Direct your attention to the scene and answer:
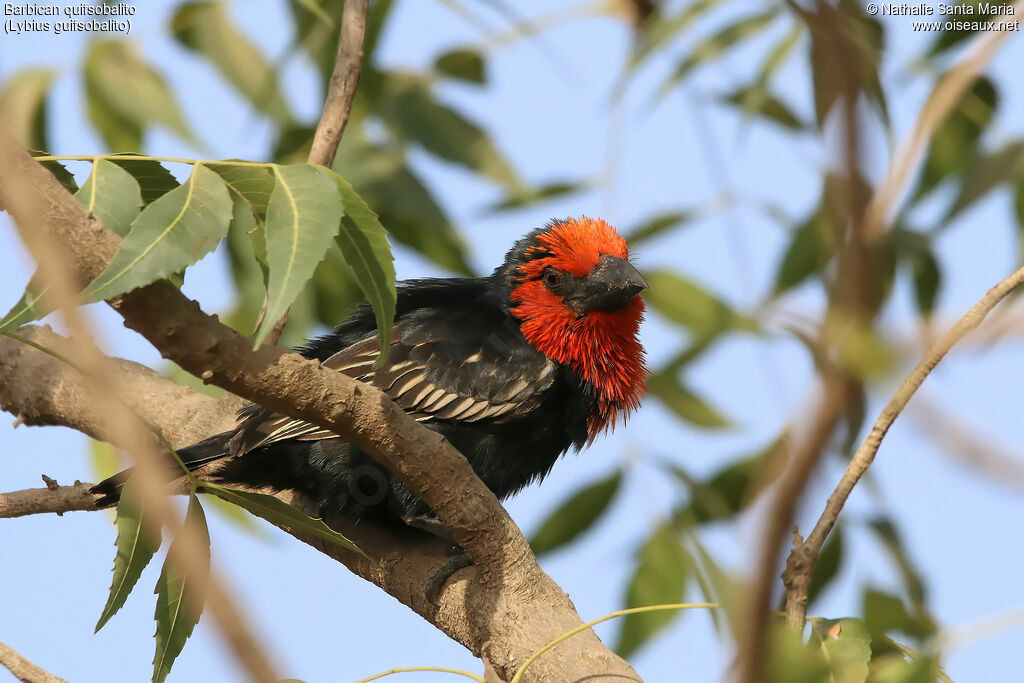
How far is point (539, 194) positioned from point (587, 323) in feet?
1.72

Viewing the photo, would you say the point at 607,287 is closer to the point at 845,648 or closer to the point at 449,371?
the point at 449,371

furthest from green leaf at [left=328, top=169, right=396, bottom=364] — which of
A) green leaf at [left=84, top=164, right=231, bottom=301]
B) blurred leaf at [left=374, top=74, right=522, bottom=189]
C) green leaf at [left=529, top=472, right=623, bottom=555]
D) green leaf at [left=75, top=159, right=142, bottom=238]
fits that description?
blurred leaf at [left=374, top=74, right=522, bottom=189]

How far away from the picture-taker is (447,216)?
4.01 meters

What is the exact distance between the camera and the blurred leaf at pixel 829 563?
3656 millimetres

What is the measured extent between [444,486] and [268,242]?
29.5 inches

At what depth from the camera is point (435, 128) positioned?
4207mm

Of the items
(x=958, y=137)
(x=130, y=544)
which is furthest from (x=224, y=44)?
(x=958, y=137)

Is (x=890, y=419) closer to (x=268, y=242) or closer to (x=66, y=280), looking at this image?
(x=268, y=242)

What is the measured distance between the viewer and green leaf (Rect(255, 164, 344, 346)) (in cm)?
176

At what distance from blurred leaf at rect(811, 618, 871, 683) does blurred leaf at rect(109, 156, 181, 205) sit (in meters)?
1.64

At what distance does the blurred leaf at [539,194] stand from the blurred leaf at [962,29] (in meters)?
1.27

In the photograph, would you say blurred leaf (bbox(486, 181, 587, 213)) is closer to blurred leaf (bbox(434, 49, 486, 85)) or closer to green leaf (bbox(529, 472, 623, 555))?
blurred leaf (bbox(434, 49, 486, 85))

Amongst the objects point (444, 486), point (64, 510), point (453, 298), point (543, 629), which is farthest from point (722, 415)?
point (64, 510)

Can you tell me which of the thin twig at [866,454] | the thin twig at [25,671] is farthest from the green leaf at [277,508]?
the thin twig at [866,454]
